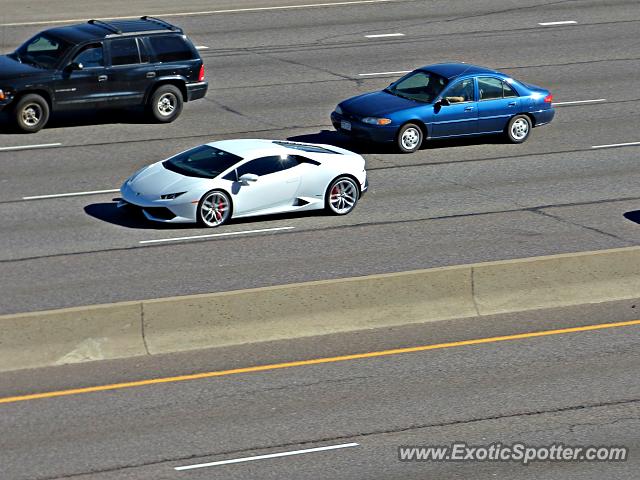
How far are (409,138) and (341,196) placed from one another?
4.03m

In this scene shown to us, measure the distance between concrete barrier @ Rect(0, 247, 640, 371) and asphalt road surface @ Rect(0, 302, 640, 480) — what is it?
0.63ft

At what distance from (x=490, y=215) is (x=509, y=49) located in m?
12.8

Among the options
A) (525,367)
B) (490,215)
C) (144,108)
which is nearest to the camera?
(525,367)

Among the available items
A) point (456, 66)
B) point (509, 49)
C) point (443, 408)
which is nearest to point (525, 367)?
point (443, 408)

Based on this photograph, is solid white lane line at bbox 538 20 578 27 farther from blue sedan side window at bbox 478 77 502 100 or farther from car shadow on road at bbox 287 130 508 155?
blue sedan side window at bbox 478 77 502 100

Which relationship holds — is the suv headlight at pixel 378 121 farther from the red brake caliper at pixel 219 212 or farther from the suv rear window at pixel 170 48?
the red brake caliper at pixel 219 212

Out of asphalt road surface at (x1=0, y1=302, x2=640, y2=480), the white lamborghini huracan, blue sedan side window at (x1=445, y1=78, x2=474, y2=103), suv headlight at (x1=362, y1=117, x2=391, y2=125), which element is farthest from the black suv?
asphalt road surface at (x1=0, y1=302, x2=640, y2=480)

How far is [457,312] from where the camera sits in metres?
16.2

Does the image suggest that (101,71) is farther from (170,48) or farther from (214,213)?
(214,213)

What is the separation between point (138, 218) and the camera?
812 inches

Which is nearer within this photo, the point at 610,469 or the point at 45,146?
the point at 610,469

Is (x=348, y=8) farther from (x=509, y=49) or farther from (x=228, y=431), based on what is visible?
(x=228, y=431)

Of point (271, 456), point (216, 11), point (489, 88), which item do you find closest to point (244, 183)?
point (489, 88)

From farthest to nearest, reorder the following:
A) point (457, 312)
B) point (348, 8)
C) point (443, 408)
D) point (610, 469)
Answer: point (348, 8) → point (457, 312) → point (443, 408) → point (610, 469)
